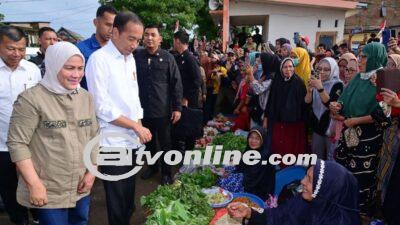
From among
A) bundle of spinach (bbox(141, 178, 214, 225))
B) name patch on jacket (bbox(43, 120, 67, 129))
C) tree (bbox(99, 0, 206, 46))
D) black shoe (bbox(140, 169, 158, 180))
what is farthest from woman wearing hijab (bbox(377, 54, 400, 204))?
tree (bbox(99, 0, 206, 46))

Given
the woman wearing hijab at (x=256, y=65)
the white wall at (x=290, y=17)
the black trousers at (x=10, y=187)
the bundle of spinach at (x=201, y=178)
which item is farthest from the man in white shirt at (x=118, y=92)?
the white wall at (x=290, y=17)

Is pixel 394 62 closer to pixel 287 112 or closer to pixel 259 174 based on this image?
pixel 287 112

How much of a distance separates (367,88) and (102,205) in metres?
3.23

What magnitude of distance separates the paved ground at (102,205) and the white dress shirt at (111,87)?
1.36m

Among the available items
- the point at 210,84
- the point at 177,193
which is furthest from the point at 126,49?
the point at 210,84

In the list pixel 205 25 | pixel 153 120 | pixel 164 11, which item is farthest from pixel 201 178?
pixel 205 25

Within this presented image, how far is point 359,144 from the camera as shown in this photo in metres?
3.35

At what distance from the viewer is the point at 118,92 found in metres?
2.52

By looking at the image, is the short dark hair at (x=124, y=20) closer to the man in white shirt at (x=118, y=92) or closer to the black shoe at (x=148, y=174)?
the man in white shirt at (x=118, y=92)

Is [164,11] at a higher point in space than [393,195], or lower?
higher

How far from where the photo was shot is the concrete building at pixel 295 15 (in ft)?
34.4

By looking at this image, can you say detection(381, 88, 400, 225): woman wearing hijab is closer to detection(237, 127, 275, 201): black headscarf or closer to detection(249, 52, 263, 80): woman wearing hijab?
detection(237, 127, 275, 201): black headscarf

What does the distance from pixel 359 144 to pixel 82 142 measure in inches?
106

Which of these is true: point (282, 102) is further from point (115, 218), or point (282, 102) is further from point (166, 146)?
point (115, 218)
